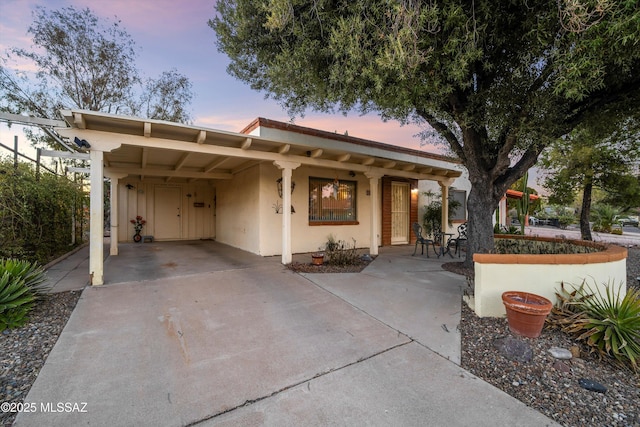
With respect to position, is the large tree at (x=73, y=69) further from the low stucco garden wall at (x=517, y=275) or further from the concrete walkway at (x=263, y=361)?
the low stucco garden wall at (x=517, y=275)

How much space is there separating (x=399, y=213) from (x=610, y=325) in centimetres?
746

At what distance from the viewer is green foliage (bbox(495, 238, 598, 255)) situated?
192 inches

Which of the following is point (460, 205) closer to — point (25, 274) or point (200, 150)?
point (200, 150)

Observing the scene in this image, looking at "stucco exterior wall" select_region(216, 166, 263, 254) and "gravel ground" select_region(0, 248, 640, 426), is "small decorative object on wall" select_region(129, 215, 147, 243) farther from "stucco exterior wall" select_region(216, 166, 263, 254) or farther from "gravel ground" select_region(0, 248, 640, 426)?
"gravel ground" select_region(0, 248, 640, 426)

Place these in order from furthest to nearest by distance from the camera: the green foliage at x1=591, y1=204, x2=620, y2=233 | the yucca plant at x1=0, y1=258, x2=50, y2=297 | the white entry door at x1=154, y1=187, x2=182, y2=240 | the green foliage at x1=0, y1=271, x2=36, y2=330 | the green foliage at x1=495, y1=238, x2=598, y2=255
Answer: the green foliage at x1=591, y1=204, x2=620, y2=233
the white entry door at x1=154, y1=187, x2=182, y2=240
the green foliage at x1=495, y1=238, x2=598, y2=255
the yucca plant at x1=0, y1=258, x2=50, y2=297
the green foliage at x1=0, y1=271, x2=36, y2=330

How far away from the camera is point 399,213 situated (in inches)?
391

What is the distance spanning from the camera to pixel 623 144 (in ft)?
28.5

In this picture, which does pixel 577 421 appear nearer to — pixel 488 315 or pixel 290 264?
pixel 488 315

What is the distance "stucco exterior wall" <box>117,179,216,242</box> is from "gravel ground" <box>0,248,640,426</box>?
26.7ft

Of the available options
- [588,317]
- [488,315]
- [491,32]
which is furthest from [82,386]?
[491,32]

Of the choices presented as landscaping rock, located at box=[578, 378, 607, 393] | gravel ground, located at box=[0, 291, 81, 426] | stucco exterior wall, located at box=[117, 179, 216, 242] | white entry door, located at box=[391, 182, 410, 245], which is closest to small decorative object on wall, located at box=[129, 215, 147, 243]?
stucco exterior wall, located at box=[117, 179, 216, 242]

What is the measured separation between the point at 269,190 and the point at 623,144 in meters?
11.4

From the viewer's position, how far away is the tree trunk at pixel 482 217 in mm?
5590

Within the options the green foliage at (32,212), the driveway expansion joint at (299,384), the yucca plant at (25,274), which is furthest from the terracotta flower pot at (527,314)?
the green foliage at (32,212)
